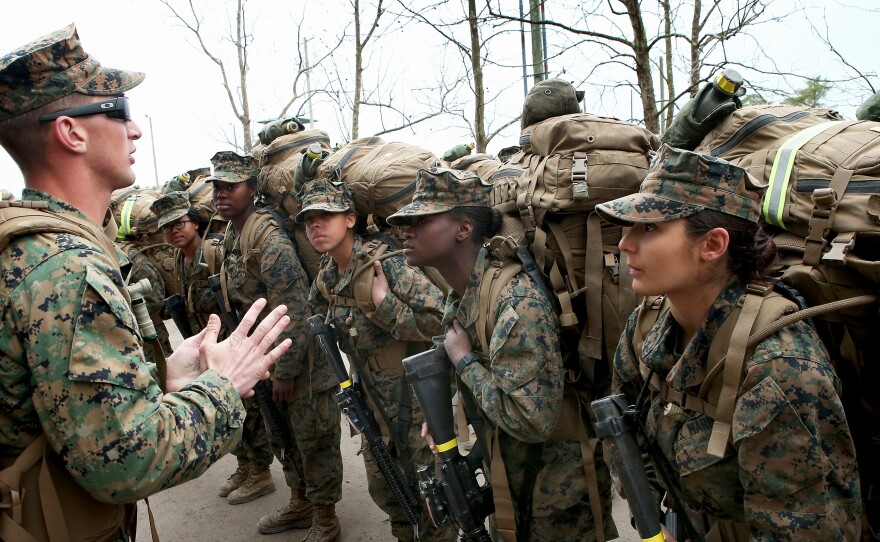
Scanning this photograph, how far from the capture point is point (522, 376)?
8.00 ft

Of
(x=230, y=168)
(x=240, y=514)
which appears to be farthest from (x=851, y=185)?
(x=240, y=514)

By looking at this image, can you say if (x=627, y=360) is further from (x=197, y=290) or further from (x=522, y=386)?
(x=197, y=290)

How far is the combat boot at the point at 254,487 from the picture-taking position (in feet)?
16.9

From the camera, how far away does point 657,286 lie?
1879mm

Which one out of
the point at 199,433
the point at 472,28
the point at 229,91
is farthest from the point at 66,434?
the point at 229,91

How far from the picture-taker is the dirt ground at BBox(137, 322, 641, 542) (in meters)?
4.47

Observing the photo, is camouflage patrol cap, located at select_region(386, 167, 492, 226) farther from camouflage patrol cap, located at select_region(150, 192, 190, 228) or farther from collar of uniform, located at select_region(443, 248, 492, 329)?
camouflage patrol cap, located at select_region(150, 192, 190, 228)

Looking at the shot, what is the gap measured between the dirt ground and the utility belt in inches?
118

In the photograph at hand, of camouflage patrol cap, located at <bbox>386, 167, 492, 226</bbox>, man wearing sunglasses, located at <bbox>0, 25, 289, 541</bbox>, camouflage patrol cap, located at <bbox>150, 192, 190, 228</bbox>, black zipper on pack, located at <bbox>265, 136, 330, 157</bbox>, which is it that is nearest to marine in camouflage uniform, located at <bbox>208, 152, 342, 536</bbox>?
black zipper on pack, located at <bbox>265, 136, 330, 157</bbox>

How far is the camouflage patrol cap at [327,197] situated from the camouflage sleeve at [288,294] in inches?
22.0

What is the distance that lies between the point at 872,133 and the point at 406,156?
266 centimetres

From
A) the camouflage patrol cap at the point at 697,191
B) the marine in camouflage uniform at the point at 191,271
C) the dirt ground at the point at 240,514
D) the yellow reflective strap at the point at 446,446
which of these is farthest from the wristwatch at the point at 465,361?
the marine in camouflage uniform at the point at 191,271

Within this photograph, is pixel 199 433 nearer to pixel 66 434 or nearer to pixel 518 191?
pixel 66 434

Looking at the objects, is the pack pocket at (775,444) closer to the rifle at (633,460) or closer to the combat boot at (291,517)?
the rifle at (633,460)
